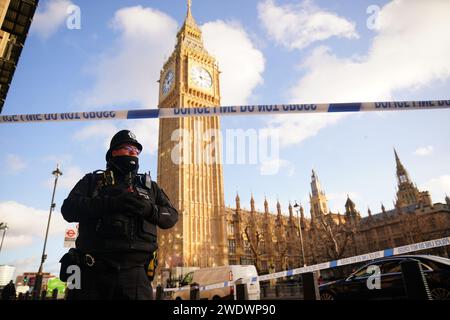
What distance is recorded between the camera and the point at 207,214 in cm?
4784

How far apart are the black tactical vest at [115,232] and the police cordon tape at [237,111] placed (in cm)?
306

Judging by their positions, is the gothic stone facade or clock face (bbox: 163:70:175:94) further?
clock face (bbox: 163:70:175:94)

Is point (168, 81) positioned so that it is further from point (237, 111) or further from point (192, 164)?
point (237, 111)

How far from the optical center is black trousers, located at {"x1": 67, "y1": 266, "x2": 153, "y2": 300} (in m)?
2.30

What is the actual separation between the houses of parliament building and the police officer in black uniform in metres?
40.1

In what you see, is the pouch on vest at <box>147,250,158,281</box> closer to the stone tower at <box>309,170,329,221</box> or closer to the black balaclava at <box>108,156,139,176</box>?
the black balaclava at <box>108,156,139,176</box>

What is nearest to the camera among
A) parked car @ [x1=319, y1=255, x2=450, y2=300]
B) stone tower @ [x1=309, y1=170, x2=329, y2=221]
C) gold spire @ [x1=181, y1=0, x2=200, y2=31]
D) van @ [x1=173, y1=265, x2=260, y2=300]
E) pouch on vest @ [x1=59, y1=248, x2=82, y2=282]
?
pouch on vest @ [x1=59, y1=248, x2=82, y2=282]

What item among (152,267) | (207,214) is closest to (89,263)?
(152,267)

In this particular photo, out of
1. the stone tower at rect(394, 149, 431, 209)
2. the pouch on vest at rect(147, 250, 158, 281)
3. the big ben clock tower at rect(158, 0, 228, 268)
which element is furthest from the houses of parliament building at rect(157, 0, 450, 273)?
the pouch on vest at rect(147, 250, 158, 281)

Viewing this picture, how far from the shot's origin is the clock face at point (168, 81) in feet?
177

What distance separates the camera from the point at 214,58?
192 ft

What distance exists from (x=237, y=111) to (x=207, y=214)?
1710 inches
